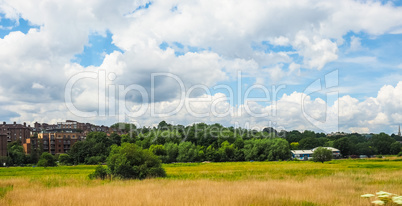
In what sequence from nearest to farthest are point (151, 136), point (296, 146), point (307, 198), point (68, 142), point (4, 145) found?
point (307, 198)
point (4, 145)
point (151, 136)
point (68, 142)
point (296, 146)

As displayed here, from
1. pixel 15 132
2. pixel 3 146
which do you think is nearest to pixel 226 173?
pixel 3 146

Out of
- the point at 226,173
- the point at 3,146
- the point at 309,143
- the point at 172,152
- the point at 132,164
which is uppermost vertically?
the point at 132,164

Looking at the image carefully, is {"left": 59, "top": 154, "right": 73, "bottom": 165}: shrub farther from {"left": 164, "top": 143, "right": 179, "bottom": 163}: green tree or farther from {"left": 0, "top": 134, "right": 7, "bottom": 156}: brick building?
{"left": 164, "top": 143, "right": 179, "bottom": 163}: green tree

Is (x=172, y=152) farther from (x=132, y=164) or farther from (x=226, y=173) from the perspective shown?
(x=132, y=164)

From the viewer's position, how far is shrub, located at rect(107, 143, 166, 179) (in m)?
38.7

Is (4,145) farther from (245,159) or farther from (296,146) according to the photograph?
(296,146)

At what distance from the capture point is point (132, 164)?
39312 millimetres

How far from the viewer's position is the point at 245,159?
115 metres

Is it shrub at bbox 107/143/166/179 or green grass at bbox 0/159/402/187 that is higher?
shrub at bbox 107/143/166/179

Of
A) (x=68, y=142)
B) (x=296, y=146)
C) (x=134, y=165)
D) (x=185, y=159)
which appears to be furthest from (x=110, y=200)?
(x=296, y=146)

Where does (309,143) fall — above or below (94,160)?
below

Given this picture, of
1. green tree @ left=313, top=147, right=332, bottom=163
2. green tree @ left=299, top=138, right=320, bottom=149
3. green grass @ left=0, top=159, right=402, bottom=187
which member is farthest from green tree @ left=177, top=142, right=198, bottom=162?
→ green tree @ left=299, top=138, right=320, bottom=149

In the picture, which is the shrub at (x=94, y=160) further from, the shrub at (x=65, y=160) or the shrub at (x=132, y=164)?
the shrub at (x=132, y=164)

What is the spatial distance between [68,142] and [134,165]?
118 metres
